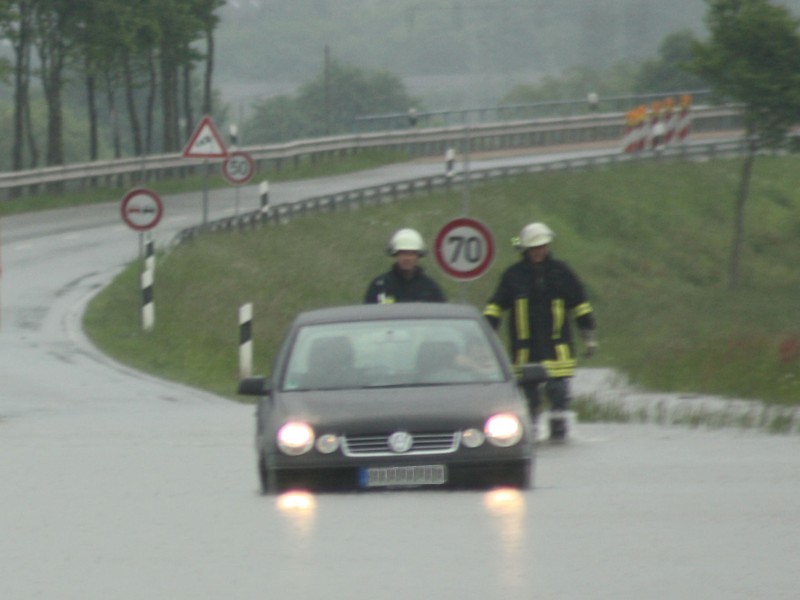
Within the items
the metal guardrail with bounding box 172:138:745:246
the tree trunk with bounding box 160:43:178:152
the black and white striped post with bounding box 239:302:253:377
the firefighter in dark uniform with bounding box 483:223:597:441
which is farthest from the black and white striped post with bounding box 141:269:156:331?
the tree trunk with bounding box 160:43:178:152

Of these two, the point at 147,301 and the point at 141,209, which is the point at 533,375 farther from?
the point at 141,209

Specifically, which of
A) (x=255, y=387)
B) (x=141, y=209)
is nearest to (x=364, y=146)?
(x=141, y=209)

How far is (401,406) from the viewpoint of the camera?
994 centimetres

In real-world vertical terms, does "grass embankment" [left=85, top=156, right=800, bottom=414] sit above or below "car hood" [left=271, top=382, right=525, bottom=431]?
below

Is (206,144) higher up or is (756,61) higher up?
(756,61)

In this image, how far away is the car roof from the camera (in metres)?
11.0

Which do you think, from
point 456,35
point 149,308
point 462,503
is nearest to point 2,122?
point 456,35

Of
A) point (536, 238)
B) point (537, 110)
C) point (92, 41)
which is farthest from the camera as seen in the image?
point (537, 110)

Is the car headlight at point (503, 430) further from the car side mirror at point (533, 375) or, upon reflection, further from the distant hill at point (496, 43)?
the distant hill at point (496, 43)

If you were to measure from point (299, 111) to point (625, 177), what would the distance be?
87.0m

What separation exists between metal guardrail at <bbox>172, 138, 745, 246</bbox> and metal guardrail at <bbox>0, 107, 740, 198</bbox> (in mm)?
4751

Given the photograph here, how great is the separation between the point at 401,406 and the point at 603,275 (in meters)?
36.6

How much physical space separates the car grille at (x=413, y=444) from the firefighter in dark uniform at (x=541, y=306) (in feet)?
11.9

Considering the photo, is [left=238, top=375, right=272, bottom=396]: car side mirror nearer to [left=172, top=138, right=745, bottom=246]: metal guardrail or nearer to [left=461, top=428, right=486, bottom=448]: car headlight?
[left=461, top=428, right=486, bottom=448]: car headlight
